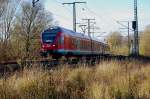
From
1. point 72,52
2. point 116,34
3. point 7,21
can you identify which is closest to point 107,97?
point 72,52

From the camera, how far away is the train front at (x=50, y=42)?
34250 mm

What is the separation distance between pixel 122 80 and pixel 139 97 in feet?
7.74

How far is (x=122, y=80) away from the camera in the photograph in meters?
13.4

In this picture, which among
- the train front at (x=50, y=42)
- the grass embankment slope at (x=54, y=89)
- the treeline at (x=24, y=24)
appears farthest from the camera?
the treeline at (x=24, y=24)

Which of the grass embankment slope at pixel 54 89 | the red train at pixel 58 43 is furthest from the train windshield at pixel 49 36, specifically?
the grass embankment slope at pixel 54 89

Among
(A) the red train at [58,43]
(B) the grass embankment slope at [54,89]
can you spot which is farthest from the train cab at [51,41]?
(B) the grass embankment slope at [54,89]

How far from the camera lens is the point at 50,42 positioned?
114 ft

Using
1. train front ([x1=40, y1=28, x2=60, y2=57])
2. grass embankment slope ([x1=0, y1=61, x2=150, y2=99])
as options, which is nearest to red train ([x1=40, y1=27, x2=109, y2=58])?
train front ([x1=40, y1=28, x2=60, y2=57])

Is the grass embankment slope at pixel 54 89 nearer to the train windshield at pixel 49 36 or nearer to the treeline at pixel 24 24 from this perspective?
the train windshield at pixel 49 36

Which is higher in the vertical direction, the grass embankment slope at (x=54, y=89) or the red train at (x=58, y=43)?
the red train at (x=58, y=43)

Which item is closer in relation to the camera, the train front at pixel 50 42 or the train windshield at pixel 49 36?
the train front at pixel 50 42

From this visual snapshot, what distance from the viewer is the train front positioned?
112ft

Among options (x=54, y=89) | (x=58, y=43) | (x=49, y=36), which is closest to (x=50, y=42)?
(x=49, y=36)

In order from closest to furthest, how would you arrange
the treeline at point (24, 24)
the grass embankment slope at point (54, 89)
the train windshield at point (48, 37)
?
the grass embankment slope at point (54, 89)
the train windshield at point (48, 37)
the treeline at point (24, 24)
